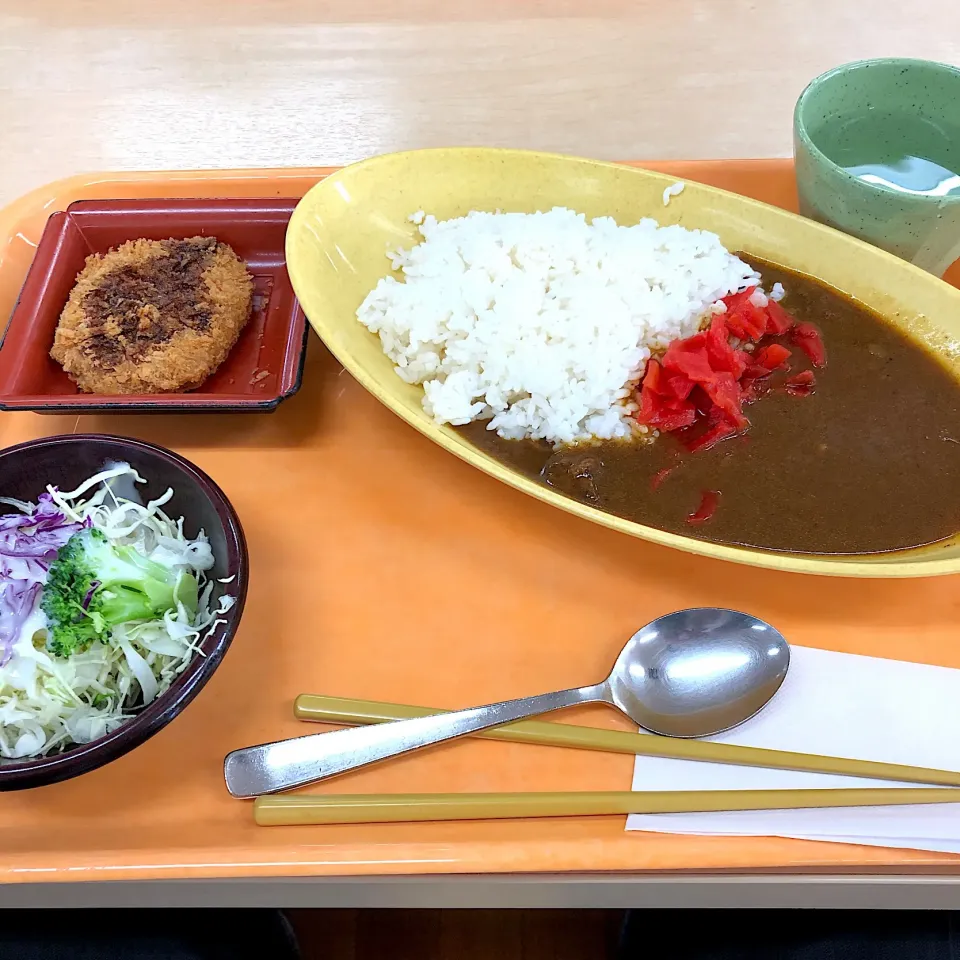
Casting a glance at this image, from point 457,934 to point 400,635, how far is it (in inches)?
30.6

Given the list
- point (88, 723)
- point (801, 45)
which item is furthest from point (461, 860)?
point (801, 45)

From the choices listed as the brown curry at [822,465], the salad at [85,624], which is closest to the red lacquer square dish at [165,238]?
the salad at [85,624]

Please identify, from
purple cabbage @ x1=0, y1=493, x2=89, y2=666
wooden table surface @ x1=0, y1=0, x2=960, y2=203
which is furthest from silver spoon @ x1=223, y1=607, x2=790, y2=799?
wooden table surface @ x1=0, y1=0, x2=960, y2=203

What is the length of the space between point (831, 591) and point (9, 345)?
1.52 meters

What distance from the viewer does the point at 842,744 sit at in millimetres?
1090

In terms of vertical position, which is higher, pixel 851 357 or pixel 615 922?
pixel 851 357

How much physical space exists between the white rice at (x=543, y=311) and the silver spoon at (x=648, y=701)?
1.33 ft

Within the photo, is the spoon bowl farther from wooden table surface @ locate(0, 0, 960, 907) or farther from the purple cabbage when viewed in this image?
wooden table surface @ locate(0, 0, 960, 907)

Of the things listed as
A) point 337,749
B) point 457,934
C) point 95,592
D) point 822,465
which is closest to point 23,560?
point 95,592

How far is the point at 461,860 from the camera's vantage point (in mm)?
991

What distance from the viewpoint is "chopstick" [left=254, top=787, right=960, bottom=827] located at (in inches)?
39.6

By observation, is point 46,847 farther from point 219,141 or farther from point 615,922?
point 219,141

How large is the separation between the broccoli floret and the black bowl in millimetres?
92

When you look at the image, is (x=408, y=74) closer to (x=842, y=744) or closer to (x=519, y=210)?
(x=519, y=210)
